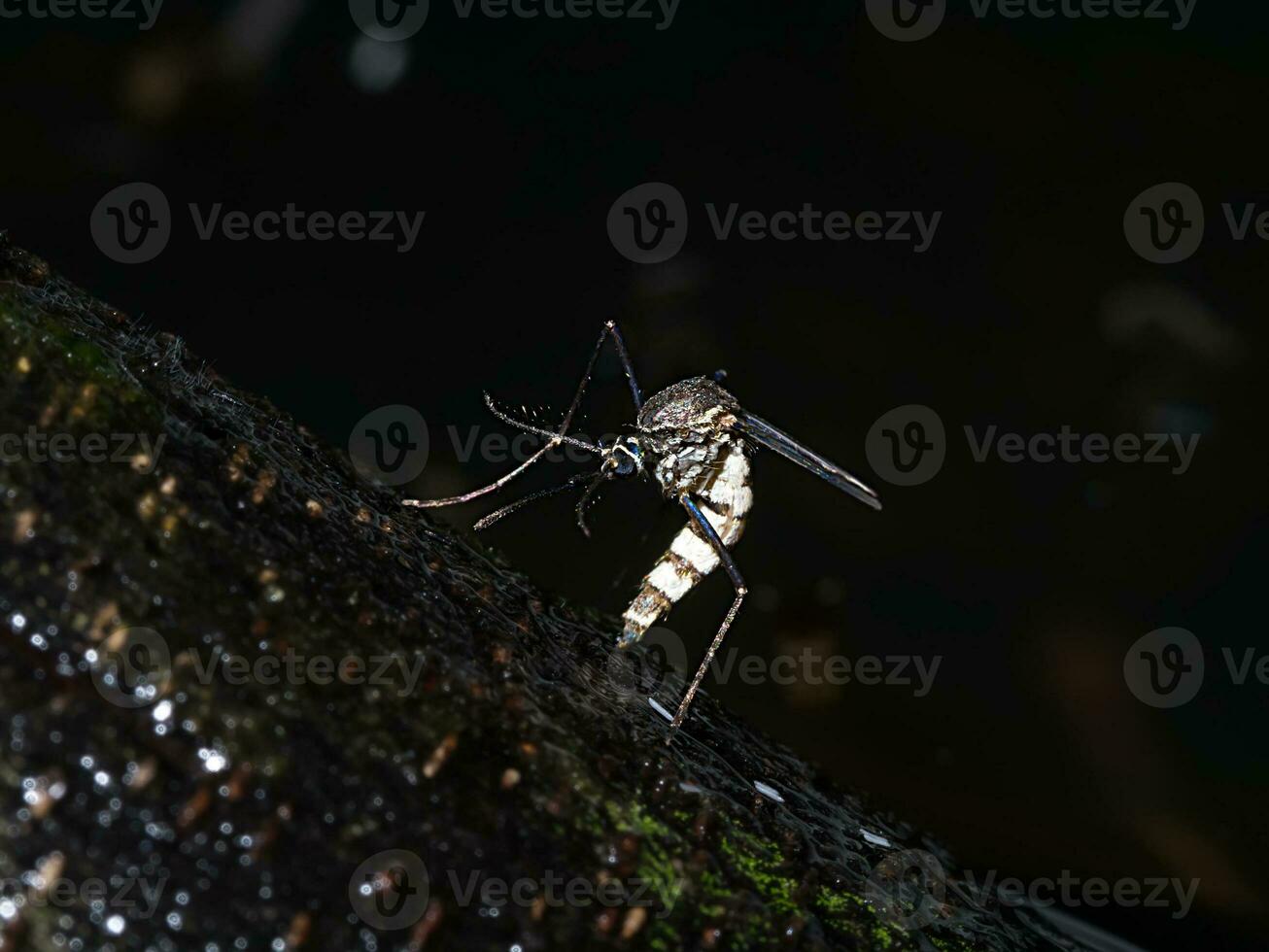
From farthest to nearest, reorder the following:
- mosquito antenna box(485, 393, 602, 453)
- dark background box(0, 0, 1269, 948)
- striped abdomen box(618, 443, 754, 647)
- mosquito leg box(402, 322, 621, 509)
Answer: dark background box(0, 0, 1269, 948)
mosquito antenna box(485, 393, 602, 453)
striped abdomen box(618, 443, 754, 647)
mosquito leg box(402, 322, 621, 509)

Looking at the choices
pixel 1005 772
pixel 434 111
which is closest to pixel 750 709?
pixel 1005 772

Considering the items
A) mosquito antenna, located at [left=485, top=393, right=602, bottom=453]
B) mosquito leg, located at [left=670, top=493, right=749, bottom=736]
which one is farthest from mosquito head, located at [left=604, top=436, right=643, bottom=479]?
mosquito leg, located at [left=670, top=493, right=749, bottom=736]

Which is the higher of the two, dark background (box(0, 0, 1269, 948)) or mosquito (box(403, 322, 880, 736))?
dark background (box(0, 0, 1269, 948))

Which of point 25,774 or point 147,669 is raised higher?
point 147,669

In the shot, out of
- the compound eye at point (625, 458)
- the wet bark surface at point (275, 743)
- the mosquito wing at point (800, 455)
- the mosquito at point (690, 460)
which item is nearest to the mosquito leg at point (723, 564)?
the mosquito at point (690, 460)

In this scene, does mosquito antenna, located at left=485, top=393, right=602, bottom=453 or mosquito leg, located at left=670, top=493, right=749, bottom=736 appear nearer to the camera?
mosquito leg, located at left=670, top=493, right=749, bottom=736

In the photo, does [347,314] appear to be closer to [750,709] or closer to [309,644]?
[750,709]

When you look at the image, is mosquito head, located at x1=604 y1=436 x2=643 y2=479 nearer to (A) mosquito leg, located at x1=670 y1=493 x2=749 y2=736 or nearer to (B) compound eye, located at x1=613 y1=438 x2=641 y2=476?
(B) compound eye, located at x1=613 y1=438 x2=641 y2=476
